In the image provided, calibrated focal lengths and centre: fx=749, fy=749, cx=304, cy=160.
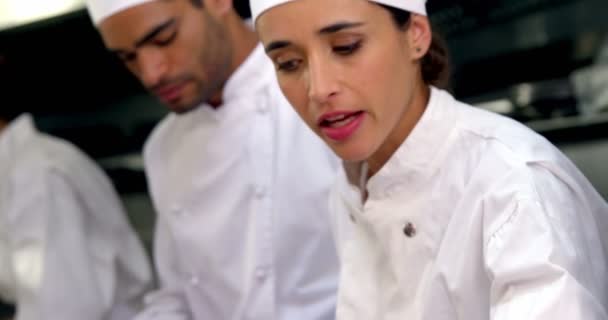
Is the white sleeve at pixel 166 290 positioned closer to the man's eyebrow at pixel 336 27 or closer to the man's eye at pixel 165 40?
the man's eye at pixel 165 40

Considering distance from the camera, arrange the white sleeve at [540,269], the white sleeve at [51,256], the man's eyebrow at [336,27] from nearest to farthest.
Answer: the white sleeve at [540,269] → the man's eyebrow at [336,27] → the white sleeve at [51,256]

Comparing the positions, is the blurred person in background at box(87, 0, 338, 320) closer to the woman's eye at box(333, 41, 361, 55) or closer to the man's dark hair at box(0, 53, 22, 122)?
the woman's eye at box(333, 41, 361, 55)

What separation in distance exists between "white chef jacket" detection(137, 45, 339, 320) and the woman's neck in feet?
1.42

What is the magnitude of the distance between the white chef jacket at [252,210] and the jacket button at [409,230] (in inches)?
18.8

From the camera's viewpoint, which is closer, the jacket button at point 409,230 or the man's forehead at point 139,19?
the jacket button at point 409,230

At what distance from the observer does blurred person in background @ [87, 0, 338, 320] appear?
1.43 metres

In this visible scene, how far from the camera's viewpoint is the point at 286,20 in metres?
0.90

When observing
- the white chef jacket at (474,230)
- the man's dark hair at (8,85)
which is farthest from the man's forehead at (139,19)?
the man's dark hair at (8,85)

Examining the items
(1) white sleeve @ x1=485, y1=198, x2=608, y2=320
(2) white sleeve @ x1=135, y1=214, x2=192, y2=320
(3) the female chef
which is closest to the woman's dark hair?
(3) the female chef

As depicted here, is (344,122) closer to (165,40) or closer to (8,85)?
(165,40)

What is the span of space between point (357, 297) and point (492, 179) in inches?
12.2

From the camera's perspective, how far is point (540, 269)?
2.49 ft

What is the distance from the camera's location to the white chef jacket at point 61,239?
1.72 metres

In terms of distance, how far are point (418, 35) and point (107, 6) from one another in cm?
69
